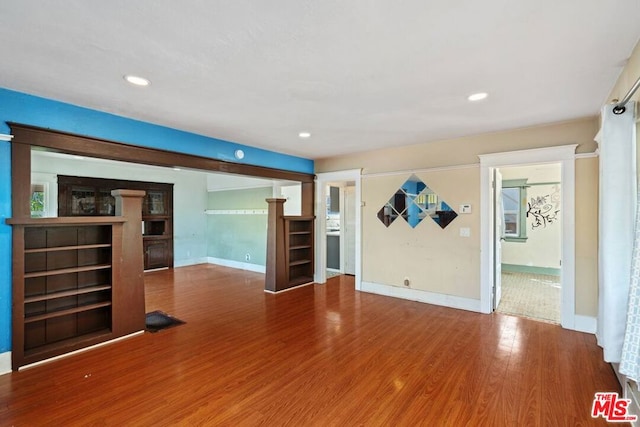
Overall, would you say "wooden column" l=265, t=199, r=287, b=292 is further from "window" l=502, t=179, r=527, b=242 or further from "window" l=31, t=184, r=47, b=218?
"window" l=502, t=179, r=527, b=242

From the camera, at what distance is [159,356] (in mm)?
2979

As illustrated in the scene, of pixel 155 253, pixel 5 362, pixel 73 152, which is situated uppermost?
pixel 73 152

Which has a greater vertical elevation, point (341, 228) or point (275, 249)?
point (341, 228)

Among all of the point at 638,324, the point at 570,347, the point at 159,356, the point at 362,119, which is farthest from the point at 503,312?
the point at 159,356

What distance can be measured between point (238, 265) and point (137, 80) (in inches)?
235

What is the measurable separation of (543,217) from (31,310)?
350 inches

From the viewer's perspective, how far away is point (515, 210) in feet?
23.5

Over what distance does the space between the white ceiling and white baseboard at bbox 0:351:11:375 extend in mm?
2338

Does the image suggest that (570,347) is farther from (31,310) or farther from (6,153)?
(6,153)

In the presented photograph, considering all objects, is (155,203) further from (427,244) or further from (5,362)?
(427,244)

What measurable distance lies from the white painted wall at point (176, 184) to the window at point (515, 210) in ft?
26.3

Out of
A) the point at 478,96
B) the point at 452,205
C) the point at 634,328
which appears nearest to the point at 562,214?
the point at 452,205

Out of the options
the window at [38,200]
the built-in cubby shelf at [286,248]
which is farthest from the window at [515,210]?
the window at [38,200]

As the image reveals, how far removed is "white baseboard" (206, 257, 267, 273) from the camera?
7.35 m
